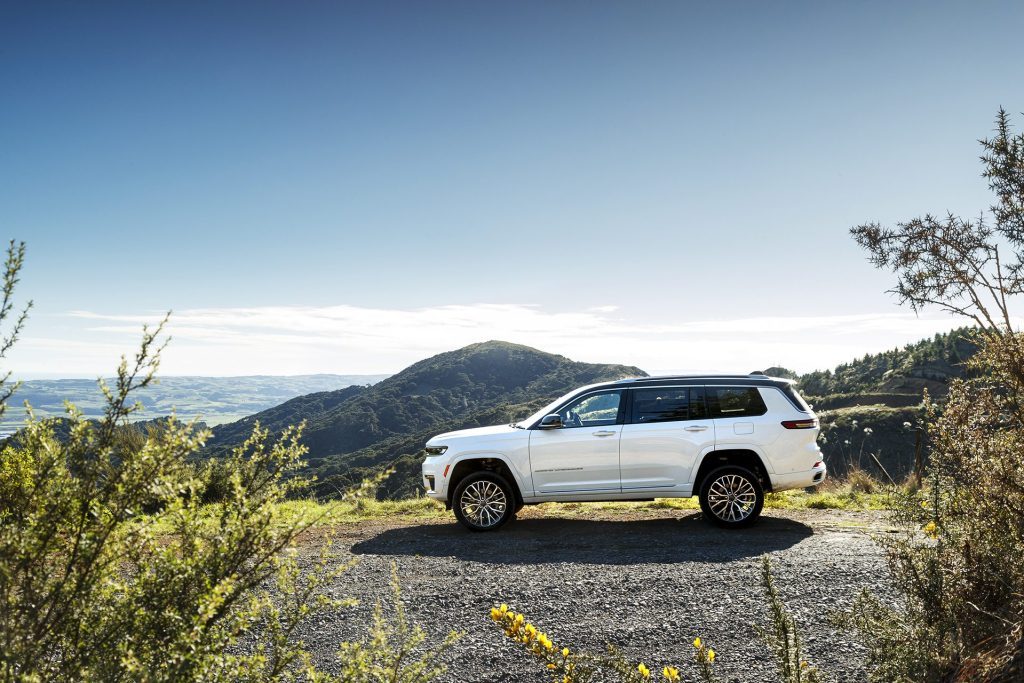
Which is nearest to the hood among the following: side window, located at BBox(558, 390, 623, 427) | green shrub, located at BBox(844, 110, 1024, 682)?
side window, located at BBox(558, 390, 623, 427)

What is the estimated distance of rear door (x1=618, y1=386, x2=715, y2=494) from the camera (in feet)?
28.2

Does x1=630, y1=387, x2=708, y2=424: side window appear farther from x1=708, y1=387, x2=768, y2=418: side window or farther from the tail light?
the tail light

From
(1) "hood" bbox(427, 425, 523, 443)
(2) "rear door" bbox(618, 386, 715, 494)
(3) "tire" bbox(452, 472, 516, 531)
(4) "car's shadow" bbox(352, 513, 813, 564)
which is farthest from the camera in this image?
(1) "hood" bbox(427, 425, 523, 443)

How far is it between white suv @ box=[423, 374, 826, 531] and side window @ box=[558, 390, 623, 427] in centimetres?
1

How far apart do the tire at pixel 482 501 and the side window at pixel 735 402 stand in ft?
9.66

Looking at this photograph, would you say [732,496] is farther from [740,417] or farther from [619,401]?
[619,401]

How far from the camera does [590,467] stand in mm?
8711

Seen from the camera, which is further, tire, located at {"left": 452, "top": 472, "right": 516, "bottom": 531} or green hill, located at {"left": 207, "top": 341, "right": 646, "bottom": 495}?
green hill, located at {"left": 207, "top": 341, "right": 646, "bottom": 495}

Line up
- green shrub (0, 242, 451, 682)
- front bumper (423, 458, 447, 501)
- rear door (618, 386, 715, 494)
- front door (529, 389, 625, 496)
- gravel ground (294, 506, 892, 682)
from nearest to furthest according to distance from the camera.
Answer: green shrub (0, 242, 451, 682)
gravel ground (294, 506, 892, 682)
rear door (618, 386, 715, 494)
front door (529, 389, 625, 496)
front bumper (423, 458, 447, 501)

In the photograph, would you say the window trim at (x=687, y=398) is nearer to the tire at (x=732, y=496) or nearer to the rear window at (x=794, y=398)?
the tire at (x=732, y=496)

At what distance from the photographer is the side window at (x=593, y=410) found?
8.86 meters

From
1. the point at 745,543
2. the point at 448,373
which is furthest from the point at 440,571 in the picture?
the point at 448,373

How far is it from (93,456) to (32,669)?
2.19ft

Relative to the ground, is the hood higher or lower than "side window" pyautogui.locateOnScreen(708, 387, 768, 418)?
lower
